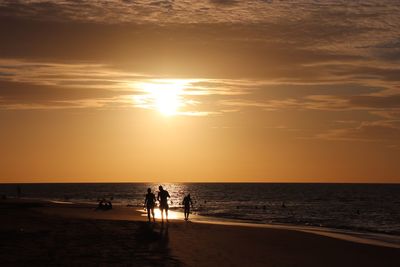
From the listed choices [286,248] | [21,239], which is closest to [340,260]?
[286,248]

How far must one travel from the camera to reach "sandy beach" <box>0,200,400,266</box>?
18.2 m

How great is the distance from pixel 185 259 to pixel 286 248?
6.71m

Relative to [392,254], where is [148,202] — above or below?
above

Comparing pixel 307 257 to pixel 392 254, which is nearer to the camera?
pixel 307 257

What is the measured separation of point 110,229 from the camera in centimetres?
2878

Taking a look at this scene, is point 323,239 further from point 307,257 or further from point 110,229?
point 110,229

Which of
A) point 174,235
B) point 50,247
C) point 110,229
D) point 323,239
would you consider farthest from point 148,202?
point 50,247

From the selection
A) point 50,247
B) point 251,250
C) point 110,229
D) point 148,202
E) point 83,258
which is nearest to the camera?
point 83,258

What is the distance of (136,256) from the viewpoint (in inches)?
738

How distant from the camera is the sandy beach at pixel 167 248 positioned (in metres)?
18.2

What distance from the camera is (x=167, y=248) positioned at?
21141 mm

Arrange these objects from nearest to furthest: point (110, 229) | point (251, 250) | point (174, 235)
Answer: point (251, 250) < point (174, 235) < point (110, 229)

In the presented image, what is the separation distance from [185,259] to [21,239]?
25.2 ft

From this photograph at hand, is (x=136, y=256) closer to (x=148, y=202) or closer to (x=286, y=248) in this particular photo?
(x=286, y=248)
